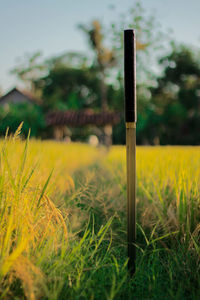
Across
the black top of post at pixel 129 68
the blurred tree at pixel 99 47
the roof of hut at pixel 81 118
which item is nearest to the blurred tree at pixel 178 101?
the blurred tree at pixel 99 47

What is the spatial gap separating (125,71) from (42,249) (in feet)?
2.45

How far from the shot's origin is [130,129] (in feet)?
4.06

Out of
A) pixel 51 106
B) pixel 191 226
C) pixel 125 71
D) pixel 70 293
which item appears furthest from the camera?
pixel 51 106

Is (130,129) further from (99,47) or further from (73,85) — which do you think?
(73,85)

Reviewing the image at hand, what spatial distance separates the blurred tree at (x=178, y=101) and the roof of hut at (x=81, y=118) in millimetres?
6405

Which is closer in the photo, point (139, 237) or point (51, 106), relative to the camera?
point (139, 237)

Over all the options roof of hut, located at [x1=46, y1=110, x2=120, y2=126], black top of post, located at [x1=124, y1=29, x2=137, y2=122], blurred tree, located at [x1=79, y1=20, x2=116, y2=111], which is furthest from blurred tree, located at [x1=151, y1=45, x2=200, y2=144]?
black top of post, located at [x1=124, y1=29, x2=137, y2=122]

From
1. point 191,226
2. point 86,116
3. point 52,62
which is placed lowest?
point 191,226

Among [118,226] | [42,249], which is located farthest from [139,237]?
[42,249]

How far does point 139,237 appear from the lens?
6.08ft

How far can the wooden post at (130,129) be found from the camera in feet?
3.98

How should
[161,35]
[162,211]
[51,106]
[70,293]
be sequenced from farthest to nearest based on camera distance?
[51,106] → [161,35] → [162,211] → [70,293]

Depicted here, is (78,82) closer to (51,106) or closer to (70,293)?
(51,106)

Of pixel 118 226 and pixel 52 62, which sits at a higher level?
pixel 52 62
